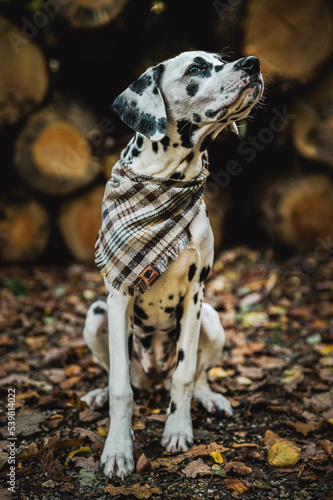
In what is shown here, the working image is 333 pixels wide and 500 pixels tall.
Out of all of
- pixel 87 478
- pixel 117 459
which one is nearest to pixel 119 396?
pixel 117 459

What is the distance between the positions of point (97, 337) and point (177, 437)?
0.75 meters

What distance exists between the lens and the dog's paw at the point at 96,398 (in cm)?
277

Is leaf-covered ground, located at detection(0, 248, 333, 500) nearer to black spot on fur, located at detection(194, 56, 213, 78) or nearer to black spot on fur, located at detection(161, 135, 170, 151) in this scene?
black spot on fur, located at detection(161, 135, 170, 151)

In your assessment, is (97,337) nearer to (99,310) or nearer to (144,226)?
(99,310)

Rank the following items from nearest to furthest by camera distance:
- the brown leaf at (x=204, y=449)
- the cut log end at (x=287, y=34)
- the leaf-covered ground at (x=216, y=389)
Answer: the leaf-covered ground at (x=216, y=389) < the brown leaf at (x=204, y=449) < the cut log end at (x=287, y=34)

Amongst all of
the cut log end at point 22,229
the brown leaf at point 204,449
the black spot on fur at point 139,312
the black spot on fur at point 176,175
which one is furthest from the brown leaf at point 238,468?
the cut log end at point 22,229

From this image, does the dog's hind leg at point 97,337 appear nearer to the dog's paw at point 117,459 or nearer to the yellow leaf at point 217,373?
the dog's paw at point 117,459

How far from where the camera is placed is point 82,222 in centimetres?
554

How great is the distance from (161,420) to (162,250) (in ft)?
3.51

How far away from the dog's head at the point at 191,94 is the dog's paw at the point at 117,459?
1522 mm

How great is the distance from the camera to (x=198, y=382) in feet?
9.49

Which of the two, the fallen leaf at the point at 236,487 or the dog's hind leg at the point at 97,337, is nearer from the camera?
the fallen leaf at the point at 236,487

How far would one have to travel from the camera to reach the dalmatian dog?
2.19 meters

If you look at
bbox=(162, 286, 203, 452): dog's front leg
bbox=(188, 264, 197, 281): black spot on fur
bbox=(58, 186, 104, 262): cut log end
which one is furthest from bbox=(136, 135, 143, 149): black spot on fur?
bbox=(58, 186, 104, 262): cut log end
